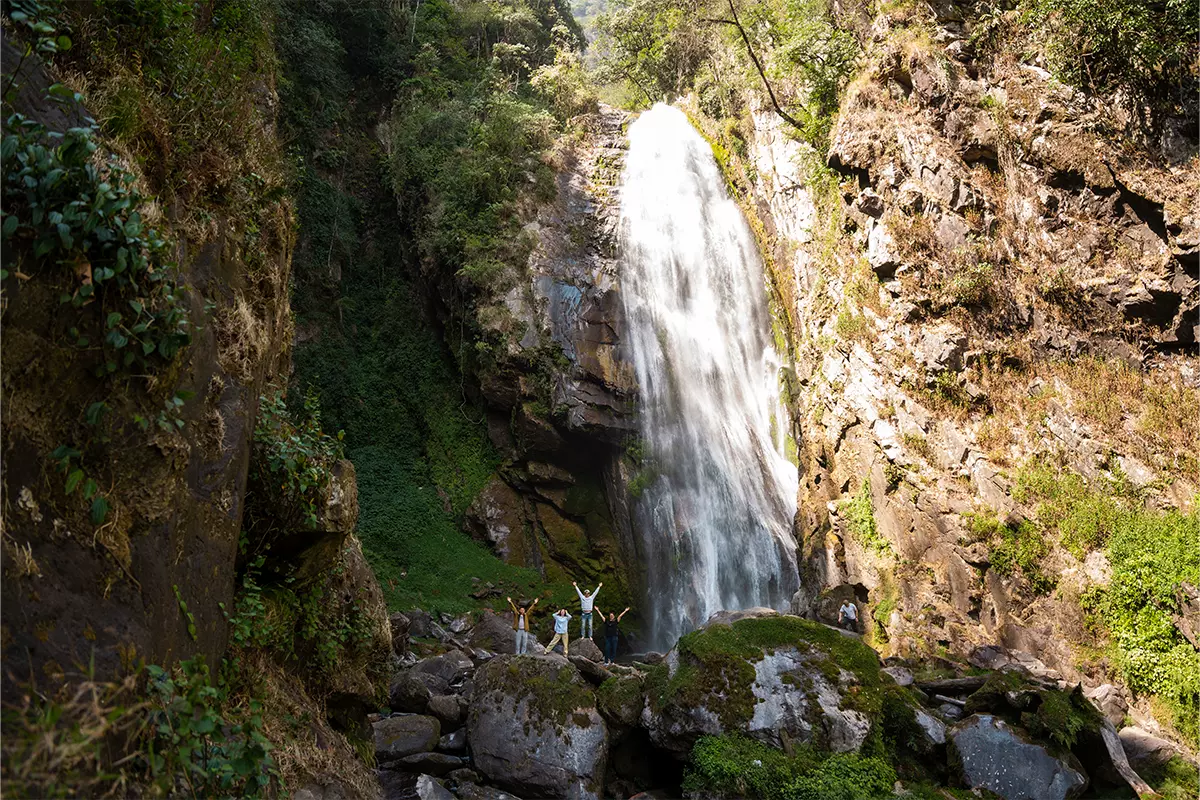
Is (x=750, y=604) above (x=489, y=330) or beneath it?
beneath

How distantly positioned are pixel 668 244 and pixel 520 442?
7.72m

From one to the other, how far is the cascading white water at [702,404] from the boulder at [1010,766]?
883cm

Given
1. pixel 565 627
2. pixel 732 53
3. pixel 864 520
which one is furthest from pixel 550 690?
pixel 732 53

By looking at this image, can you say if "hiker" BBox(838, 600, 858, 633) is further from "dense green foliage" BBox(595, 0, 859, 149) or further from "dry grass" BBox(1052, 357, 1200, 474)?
"dense green foliage" BBox(595, 0, 859, 149)

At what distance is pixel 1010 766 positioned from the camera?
305 inches

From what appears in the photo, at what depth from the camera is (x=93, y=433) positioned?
3.54m

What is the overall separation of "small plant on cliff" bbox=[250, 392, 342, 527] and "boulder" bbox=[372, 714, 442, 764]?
3.70 meters

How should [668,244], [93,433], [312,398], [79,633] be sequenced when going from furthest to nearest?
[668,244] < [312,398] < [93,433] < [79,633]

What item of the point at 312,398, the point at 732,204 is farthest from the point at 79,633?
the point at 732,204


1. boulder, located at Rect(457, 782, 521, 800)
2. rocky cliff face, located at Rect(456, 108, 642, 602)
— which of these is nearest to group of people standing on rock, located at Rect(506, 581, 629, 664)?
rocky cliff face, located at Rect(456, 108, 642, 602)

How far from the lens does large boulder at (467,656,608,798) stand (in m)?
7.82

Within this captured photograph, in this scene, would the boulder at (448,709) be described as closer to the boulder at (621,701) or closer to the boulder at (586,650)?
the boulder at (621,701)

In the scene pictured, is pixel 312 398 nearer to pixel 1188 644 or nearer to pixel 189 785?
pixel 189 785

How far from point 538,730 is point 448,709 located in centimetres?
143
